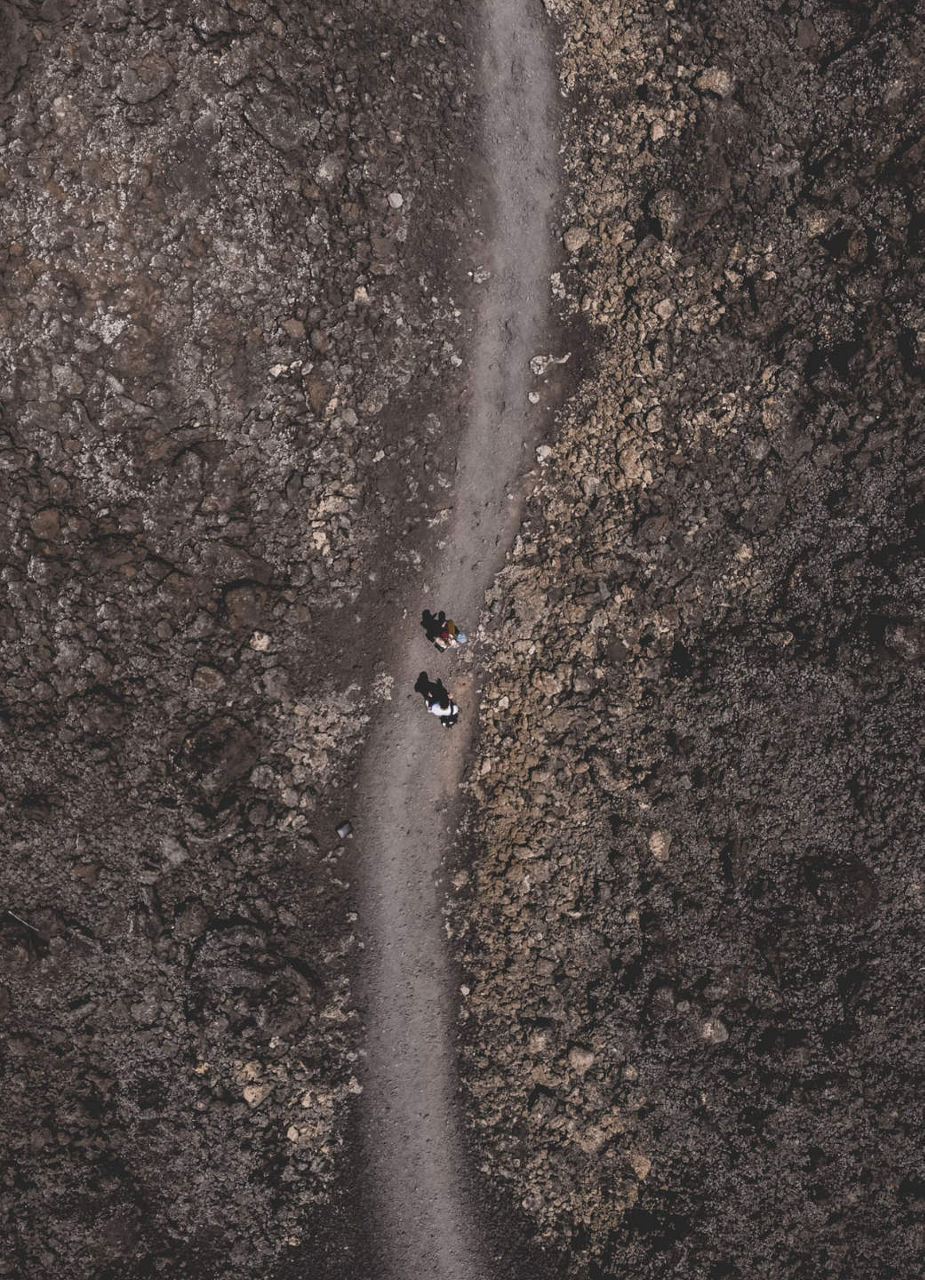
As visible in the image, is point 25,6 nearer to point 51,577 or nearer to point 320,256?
point 320,256

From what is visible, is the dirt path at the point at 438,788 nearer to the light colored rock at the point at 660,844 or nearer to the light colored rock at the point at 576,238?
the light colored rock at the point at 576,238

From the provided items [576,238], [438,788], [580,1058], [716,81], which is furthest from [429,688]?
[716,81]

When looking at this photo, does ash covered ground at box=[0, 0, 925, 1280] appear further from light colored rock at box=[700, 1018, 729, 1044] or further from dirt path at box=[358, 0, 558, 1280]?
dirt path at box=[358, 0, 558, 1280]

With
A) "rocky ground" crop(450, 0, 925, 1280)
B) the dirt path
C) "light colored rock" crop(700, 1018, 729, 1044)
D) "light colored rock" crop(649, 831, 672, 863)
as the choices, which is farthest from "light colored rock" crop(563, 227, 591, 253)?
"light colored rock" crop(700, 1018, 729, 1044)

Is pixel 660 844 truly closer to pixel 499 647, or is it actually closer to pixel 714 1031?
pixel 714 1031

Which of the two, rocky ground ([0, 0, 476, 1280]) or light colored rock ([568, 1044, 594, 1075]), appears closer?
rocky ground ([0, 0, 476, 1280])

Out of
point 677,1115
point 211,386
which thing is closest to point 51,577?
point 211,386
